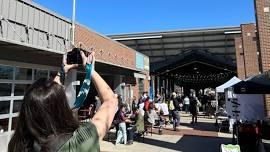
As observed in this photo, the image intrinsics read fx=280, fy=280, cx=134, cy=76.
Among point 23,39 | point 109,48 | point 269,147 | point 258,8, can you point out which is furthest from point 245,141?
point 109,48

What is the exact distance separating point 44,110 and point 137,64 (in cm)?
2171

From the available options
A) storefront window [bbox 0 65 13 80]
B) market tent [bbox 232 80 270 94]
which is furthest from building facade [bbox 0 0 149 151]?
market tent [bbox 232 80 270 94]

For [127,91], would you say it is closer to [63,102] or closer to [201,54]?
[201,54]

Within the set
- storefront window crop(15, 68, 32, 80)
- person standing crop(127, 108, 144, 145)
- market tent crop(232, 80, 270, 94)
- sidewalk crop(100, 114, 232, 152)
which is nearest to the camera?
market tent crop(232, 80, 270, 94)

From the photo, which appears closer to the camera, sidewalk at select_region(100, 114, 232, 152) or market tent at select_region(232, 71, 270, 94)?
market tent at select_region(232, 71, 270, 94)

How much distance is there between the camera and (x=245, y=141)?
8.46 meters

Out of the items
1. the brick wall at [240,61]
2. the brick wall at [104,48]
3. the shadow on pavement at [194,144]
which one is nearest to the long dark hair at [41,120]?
the shadow on pavement at [194,144]

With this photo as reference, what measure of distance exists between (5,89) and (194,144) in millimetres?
6986

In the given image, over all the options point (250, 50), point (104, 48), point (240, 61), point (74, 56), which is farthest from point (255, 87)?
point (240, 61)

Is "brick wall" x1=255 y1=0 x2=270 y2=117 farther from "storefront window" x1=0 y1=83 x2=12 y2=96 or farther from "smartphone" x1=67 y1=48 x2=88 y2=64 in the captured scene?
"smartphone" x1=67 y1=48 x2=88 y2=64

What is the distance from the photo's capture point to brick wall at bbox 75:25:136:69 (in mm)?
13977

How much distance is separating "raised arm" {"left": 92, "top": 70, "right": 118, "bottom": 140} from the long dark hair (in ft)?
0.71

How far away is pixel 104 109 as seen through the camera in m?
1.75

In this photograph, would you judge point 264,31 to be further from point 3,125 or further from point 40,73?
point 3,125
